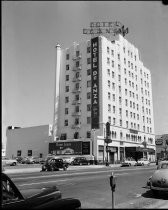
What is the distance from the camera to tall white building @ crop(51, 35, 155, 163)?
2650 inches

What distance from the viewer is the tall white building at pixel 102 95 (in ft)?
221

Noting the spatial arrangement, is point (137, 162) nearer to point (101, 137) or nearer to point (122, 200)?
point (101, 137)

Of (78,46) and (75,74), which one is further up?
(78,46)

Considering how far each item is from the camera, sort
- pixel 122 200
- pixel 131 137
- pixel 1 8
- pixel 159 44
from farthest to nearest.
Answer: pixel 131 137
pixel 122 200
pixel 159 44
pixel 1 8

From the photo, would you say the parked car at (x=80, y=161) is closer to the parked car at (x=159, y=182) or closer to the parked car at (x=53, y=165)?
the parked car at (x=53, y=165)

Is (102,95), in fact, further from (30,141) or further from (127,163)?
(30,141)

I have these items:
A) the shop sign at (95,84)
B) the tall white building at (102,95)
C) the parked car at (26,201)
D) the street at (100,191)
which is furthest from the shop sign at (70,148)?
the parked car at (26,201)

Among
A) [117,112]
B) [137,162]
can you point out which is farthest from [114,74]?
[137,162]

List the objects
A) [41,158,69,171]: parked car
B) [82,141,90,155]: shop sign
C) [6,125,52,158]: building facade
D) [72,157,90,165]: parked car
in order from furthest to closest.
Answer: [6,125,52,158]: building facade, [82,141,90,155]: shop sign, [72,157,90,165]: parked car, [41,158,69,171]: parked car

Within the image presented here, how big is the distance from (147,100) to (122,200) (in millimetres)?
71383

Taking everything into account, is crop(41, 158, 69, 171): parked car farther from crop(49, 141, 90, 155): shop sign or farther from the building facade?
the building facade

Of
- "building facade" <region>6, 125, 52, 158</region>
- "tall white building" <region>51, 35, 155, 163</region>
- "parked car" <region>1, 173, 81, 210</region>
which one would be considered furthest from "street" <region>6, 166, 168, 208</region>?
"building facade" <region>6, 125, 52, 158</region>

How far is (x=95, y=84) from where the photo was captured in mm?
67875

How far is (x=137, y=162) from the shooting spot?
58.9 metres
